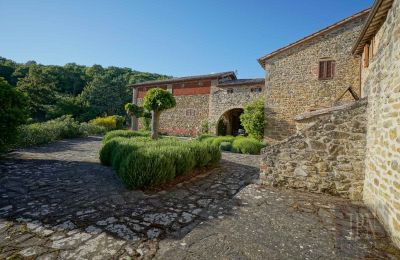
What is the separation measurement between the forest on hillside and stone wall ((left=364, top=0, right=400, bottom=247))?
93.6 feet

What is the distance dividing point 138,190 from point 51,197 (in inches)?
62.3

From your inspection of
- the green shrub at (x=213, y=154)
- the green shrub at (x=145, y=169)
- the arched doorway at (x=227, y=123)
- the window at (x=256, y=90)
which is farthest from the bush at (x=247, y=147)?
the arched doorway at (x=227, y=123)

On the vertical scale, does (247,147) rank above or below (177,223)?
above

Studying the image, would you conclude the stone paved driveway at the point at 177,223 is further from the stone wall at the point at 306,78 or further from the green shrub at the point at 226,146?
the stone wall at the point at 306,78

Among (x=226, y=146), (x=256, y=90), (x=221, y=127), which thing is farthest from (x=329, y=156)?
(x=221, y=127)

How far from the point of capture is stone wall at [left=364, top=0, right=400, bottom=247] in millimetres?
2926

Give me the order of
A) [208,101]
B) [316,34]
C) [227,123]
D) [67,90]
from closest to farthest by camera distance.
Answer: [316,34]
[227,123]
[208,101]
[67,90]

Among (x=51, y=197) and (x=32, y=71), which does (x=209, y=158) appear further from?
(x=32, y=71)

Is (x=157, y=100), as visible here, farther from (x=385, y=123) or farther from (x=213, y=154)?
(x=385, y=123)

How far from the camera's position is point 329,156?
4691mm

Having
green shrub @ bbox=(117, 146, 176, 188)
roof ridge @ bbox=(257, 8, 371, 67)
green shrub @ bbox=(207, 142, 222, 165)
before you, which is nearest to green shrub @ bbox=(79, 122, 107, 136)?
green shrub @ bbox=(207, 142, 222, 165)

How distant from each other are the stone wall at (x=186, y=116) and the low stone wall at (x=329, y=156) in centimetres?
1448

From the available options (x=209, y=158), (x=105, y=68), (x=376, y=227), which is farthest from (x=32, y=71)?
(x=376, y=227)

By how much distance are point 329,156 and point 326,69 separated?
360 inches
